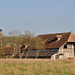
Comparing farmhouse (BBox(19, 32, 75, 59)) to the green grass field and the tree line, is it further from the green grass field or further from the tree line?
the green grass field

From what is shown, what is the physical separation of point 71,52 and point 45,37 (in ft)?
36.0

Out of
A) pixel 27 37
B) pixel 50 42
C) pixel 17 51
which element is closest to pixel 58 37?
pixel 50 42

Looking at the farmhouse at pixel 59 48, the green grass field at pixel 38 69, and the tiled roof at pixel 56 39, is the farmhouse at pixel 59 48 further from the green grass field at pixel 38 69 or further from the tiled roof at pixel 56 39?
the green grass field at pixel 38 69

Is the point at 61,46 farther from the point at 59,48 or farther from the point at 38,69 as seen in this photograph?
the point at 38,69

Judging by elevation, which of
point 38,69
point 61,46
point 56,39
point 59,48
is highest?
point 56,39

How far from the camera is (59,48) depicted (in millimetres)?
58938

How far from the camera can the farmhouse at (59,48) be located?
194ft

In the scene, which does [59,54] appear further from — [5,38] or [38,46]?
[5,38]

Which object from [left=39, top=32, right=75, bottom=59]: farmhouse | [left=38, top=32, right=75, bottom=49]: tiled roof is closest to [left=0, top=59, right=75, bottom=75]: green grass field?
[left=39, top=32, right=75, bottom=59]: farmhouse

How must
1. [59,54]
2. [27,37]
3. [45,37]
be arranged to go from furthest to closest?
[45,37] → [27,37] → [59,54]

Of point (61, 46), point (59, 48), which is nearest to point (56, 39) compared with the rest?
point (61, 46)

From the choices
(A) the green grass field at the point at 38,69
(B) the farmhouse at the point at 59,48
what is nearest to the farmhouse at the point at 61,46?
(B) the farmhouse at the point at 59,48

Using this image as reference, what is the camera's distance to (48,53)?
60094 millimetres

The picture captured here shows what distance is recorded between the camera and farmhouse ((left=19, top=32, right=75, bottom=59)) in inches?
2324
